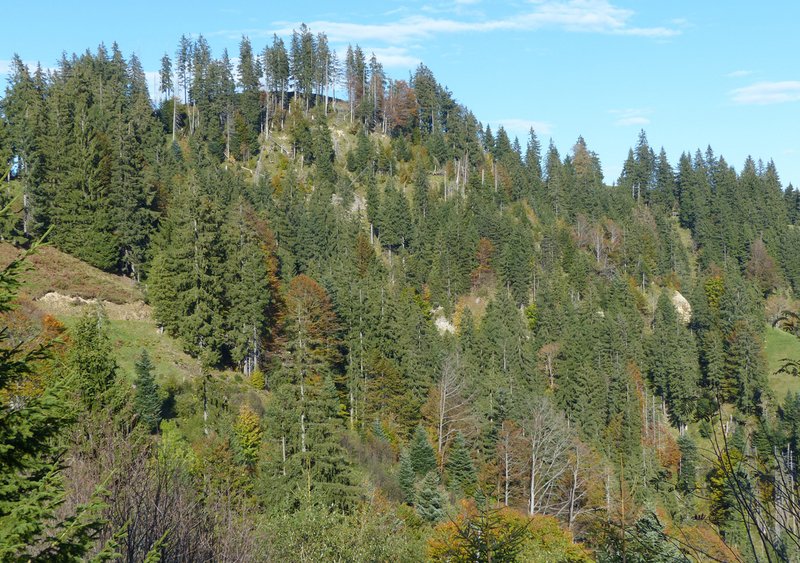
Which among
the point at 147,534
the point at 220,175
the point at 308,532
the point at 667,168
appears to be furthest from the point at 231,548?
the point at 667,168

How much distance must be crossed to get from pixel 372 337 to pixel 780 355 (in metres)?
72.6

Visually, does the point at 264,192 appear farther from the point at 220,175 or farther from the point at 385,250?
the point at 385,250

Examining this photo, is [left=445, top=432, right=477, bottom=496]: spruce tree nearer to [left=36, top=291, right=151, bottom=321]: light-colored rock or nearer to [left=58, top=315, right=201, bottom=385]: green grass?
[left=58, top=315, right=201, bottom=385]: green grass

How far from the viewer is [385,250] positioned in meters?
106

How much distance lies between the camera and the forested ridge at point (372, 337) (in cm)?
1566

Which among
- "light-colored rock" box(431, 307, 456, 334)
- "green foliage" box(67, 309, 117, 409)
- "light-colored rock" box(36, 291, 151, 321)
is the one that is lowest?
"green foliage" box(67, 309, 117, 409)

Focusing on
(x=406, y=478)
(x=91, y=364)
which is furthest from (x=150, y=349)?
(x=406, y=478)

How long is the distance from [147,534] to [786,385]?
10022cm

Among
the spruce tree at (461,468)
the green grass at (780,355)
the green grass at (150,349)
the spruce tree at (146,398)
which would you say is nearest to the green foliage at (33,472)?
the spruce tree at (146,398)

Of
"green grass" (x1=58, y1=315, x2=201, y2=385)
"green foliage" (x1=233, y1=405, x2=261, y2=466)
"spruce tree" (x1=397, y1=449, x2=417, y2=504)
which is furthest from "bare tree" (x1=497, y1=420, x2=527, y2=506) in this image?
"green grass" (x1=58, y1=315, x2=201, y2=385)

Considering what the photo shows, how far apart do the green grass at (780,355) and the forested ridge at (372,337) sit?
10.3 ft

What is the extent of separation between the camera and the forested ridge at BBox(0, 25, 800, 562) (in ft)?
51.4

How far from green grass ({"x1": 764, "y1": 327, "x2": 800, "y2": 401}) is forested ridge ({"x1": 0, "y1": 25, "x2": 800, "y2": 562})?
314 centimetres

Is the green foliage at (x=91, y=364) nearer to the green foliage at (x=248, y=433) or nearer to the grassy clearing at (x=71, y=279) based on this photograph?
the green foliage at (x=248, y=433)
